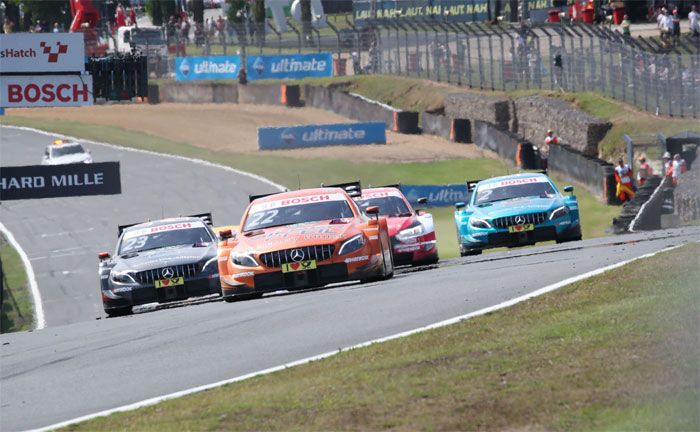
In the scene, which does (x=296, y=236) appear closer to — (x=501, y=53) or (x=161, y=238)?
(x=161, y=238)

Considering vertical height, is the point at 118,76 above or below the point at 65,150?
above

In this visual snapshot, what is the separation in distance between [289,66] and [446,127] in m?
16.7

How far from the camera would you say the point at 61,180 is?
105ft

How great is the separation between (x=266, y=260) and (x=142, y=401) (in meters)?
6.28

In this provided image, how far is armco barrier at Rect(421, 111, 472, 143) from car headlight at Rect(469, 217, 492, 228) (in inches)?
1094

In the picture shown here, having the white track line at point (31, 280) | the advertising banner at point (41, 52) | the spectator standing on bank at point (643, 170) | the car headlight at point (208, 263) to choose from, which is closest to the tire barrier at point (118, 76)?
the advertising banner at point (41, 52)

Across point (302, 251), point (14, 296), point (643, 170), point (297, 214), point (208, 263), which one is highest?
point (297, 214)

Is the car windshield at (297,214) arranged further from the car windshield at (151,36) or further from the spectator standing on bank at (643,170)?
the car windshield at (151,36)

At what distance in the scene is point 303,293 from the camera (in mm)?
15930

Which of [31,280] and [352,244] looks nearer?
[352,244]

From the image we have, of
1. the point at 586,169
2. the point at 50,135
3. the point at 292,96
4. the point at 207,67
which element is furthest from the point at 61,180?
the point at 207,67

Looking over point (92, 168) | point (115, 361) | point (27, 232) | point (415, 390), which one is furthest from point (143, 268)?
point (27, 232)

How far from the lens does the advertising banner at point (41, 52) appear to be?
2927cm

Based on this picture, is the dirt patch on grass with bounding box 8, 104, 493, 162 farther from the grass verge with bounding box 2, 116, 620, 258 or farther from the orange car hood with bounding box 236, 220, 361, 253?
the orange car hood with bounding box 236, 220, 361, 253
